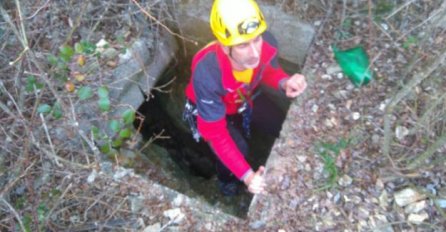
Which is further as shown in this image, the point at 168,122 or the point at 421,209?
the point at 168,122

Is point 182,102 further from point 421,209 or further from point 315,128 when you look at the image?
point 421,209

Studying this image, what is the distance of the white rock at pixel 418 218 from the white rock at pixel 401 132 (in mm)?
423

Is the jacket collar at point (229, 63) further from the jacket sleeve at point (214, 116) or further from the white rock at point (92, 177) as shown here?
the white rock at point (92, 177)

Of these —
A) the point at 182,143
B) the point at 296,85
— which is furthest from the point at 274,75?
the point at 182,143

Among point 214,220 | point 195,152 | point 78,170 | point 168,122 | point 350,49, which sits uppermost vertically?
point 350,49

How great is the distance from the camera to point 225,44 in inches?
93.0

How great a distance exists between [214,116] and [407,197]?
1101mm

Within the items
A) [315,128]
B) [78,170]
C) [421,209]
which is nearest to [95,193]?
[78,170]

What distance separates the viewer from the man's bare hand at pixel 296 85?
8.66 feet

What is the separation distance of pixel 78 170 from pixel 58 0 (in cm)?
124

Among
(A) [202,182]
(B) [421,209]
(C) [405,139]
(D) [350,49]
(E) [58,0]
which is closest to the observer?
(B) [421,209]

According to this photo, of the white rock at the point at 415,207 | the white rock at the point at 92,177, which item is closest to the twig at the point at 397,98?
the white rock at the point at 415,207

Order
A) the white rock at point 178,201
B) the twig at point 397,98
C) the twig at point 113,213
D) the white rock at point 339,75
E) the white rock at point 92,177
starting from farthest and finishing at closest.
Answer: the white rock at point 339,75 → the white rock at point 92,177 → the white rock at point 178,201 → the twig at point 113,213 → the twig at point 397,98

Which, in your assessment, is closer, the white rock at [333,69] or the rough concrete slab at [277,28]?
the white rock at [333,69]
